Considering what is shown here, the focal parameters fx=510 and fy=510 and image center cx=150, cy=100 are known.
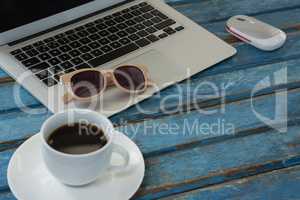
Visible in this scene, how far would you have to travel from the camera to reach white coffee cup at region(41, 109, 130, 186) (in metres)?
0.66

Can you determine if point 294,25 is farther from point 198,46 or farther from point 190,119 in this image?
point 190,119

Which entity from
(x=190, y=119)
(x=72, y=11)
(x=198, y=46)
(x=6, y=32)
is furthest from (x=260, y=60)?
(x=6, y=32)

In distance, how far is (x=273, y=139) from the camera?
83 cm

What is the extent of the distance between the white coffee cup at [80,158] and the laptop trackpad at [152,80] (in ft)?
0.40

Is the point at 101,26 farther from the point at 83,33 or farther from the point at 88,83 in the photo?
the point at 88,83

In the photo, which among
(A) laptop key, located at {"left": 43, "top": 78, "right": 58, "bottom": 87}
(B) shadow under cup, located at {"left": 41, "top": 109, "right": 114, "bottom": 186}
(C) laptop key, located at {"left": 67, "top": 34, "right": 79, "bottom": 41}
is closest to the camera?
(B) shadow under cup, located at {"left": 41, "top": 109, "right": 114, "bottom": 186}

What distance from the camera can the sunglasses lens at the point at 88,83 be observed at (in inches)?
33.9

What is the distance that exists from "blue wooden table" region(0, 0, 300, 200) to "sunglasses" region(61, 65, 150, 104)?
0.13 feet

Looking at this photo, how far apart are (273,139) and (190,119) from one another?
0.46ft

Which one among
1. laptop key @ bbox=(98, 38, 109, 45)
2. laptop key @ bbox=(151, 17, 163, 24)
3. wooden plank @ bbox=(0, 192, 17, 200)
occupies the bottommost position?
wooden plank @ bbox=(0, 192, 17, 200)

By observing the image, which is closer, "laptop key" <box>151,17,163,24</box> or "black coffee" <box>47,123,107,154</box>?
"black coffee" <box>47,123,107,154</box>

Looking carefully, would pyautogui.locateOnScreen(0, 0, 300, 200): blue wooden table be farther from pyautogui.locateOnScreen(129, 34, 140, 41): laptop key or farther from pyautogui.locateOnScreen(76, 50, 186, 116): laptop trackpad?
pyautogui.locateOnScreen(129, 34, 140, 41): laptop key

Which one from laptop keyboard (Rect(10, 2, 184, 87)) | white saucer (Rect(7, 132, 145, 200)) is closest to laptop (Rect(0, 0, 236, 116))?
laptop keyboard (Rect(10, 2, 184, 87))

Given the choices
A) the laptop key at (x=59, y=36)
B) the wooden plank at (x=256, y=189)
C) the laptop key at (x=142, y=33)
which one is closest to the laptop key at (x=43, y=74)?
the laptop key at (x=59, y=36)
